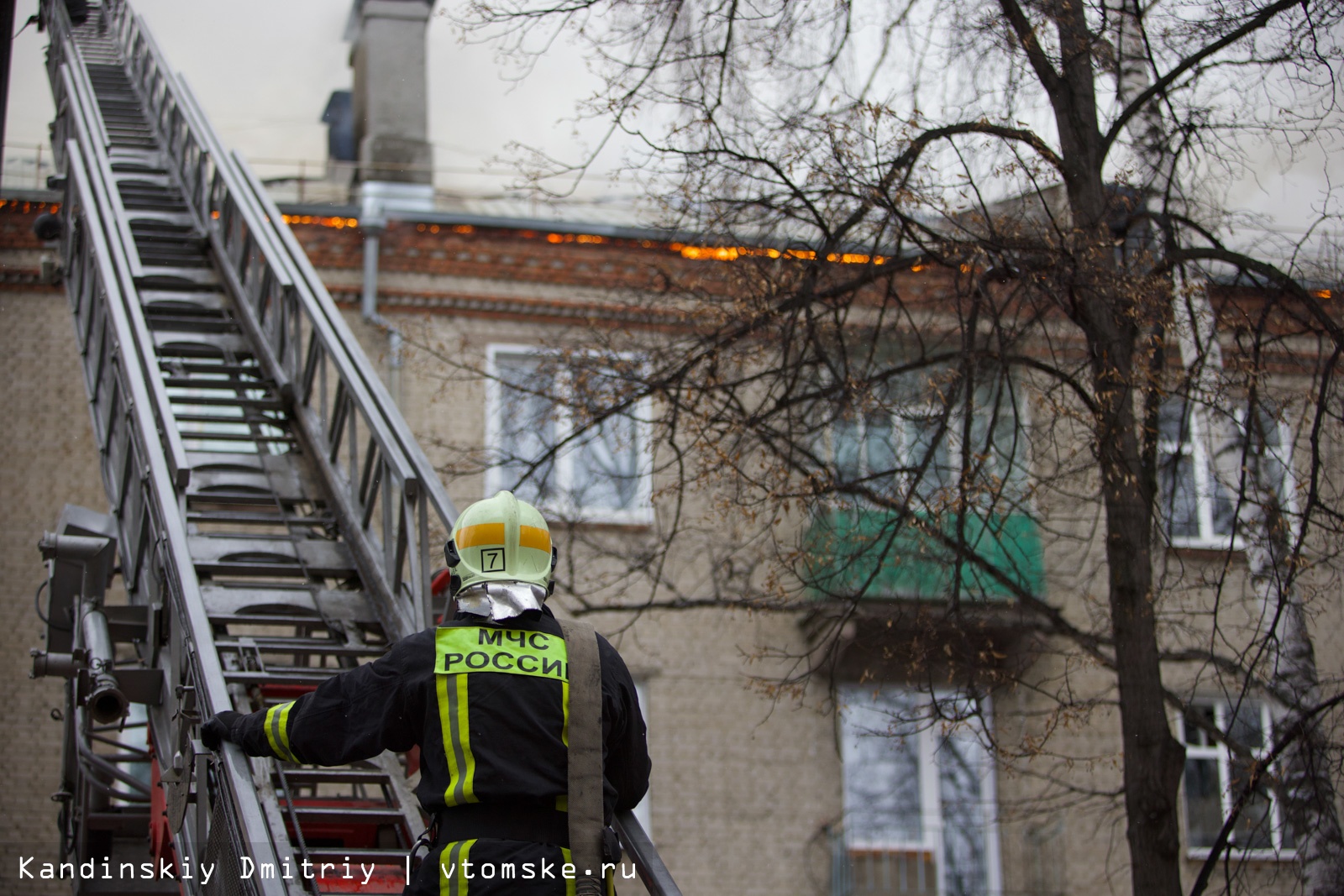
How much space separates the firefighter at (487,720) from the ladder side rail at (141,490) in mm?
556

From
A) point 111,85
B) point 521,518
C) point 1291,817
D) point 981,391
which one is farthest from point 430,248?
point 521,518

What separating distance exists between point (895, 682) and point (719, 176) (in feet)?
22.6

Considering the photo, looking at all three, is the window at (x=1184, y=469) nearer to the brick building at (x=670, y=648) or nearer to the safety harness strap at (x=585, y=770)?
the brick building at (x=670, y=648)

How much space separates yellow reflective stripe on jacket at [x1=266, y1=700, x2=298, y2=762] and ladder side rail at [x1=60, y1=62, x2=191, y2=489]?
8.78 feet

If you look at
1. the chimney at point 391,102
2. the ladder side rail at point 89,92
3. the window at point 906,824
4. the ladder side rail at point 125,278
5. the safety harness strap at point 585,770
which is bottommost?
the window at point 906,824

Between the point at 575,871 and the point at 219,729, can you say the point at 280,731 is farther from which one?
the point at 575,871

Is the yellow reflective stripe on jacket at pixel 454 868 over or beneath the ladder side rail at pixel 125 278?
beneath

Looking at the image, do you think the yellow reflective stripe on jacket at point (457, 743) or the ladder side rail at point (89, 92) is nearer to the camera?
the yellow reflective stripe on jacket at point (457, 743)

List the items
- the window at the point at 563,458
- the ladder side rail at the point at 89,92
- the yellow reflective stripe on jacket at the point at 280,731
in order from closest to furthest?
the yellow reflective stripe on jacket at the point at 280,731
the window at the point at 563,458
the ladder side rail at the point at 89,92

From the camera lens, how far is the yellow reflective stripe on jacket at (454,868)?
3.82 metres

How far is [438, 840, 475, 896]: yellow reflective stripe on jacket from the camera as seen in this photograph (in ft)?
12.5

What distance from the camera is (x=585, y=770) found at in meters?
3.93

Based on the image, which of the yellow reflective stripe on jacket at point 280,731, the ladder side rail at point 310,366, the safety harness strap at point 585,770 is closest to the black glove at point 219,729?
the yellow reflective stripe on jacket at point 280,731

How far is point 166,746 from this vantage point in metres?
6.37
